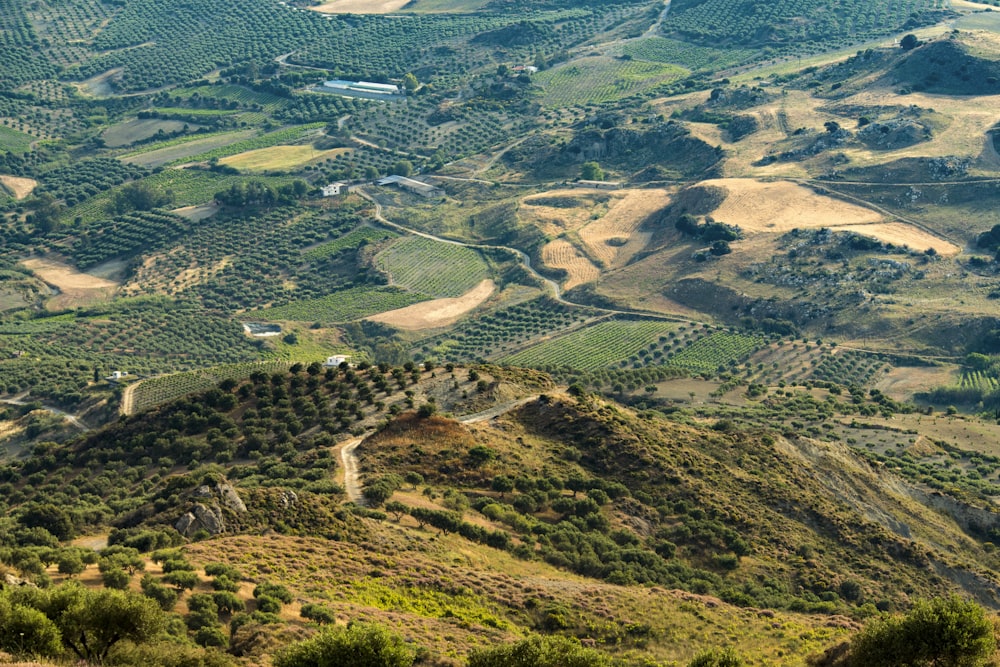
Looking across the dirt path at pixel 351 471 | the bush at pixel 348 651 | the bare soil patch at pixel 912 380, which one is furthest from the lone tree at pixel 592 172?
the bush at pixel 348 651

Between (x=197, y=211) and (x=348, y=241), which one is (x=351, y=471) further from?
(x=197, y=211)

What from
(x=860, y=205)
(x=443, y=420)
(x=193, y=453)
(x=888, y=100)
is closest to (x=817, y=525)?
(x=443, y=420)

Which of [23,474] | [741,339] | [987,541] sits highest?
[23,474]

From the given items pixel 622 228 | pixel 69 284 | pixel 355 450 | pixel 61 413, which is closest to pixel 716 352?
pixel 622 228

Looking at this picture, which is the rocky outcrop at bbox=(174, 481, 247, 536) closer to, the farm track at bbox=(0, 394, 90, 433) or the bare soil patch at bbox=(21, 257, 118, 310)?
the farm track at bbox=(0, 394, 90, 433)

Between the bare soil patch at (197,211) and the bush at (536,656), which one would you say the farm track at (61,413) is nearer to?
the bare soil patch at (197,211)

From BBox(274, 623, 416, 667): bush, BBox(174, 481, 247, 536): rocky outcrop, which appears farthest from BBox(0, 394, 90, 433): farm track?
BBox(274, 623, 416, 667): bush

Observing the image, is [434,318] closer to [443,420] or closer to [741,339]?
[741,339]
